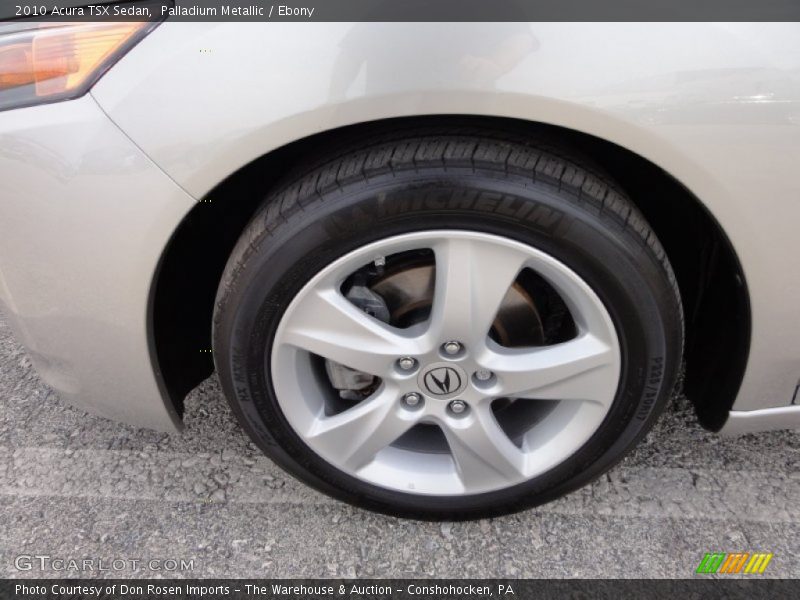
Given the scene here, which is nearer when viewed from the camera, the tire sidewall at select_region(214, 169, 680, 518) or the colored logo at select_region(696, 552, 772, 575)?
the tire sidewall at select_region(214, 169, 680, 518)

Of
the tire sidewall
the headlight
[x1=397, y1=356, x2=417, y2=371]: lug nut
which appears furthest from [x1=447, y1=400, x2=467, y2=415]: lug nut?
the headlight

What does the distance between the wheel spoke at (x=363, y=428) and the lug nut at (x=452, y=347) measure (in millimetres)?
172

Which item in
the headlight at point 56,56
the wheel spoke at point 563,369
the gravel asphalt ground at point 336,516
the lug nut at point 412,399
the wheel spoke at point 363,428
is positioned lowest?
the gravel asphalt ground at point 336,516

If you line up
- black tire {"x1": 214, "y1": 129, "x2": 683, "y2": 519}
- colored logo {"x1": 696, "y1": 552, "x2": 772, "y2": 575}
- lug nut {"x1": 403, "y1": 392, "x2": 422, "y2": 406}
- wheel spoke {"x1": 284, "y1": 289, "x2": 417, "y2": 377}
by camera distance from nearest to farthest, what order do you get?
black tire {"x1": 214, "y1": 129, "x2": 683, "y2": 519}, wheel spoke {"x1": 284, "y1": 289, "x2": 417, "y2": 377}, lug nut {"x1": 403, "y1": 392, "x2": 422, "y2": 406}, colored logo {"x1": 696, "y1": 552, "x2": 772, "y2": 575}

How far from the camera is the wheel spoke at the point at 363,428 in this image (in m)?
1.56

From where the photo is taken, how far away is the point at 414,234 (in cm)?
132

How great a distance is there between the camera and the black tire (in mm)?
1287

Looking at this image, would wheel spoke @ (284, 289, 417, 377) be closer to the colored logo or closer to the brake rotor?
the brake rotor

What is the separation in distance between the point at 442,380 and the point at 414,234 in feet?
1.15

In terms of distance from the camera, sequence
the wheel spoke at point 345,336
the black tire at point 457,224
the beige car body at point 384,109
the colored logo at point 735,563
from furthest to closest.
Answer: the colored logo at point 735,563, the wheel spoke at point 345,336, the black tire at point 457,224, the beige car body at point 384,109

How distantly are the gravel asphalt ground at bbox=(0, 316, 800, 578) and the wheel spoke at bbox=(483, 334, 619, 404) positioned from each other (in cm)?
44

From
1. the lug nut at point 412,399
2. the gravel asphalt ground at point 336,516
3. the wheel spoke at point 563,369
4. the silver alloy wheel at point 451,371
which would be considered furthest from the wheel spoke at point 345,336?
the gravel asphalt ground at point 336,516

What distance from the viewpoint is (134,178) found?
1287 millimetres

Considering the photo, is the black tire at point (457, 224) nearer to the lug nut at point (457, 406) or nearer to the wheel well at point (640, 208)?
the wheel well at point (640, 208)
